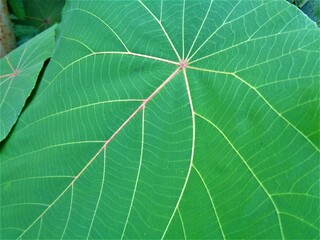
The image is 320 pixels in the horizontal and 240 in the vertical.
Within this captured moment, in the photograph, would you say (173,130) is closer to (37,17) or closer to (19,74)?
(19,74)

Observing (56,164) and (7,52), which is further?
(7,52)

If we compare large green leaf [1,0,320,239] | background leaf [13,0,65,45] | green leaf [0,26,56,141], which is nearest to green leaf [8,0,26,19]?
background leaf [13,0,65,45]

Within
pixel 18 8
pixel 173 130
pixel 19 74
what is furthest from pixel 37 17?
pixel 173 130

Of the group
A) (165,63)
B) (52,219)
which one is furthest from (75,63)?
(52,219)

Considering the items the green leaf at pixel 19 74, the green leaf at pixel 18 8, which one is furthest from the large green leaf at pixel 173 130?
the green leaf at pixel 18 8

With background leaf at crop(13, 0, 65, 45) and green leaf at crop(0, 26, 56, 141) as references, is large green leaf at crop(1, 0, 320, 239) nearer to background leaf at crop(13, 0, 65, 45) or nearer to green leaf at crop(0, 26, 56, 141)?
green leaf at crop(0, 26, 56, 141)

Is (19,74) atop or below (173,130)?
atop

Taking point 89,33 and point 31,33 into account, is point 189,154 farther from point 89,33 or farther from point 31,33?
point 31,33
